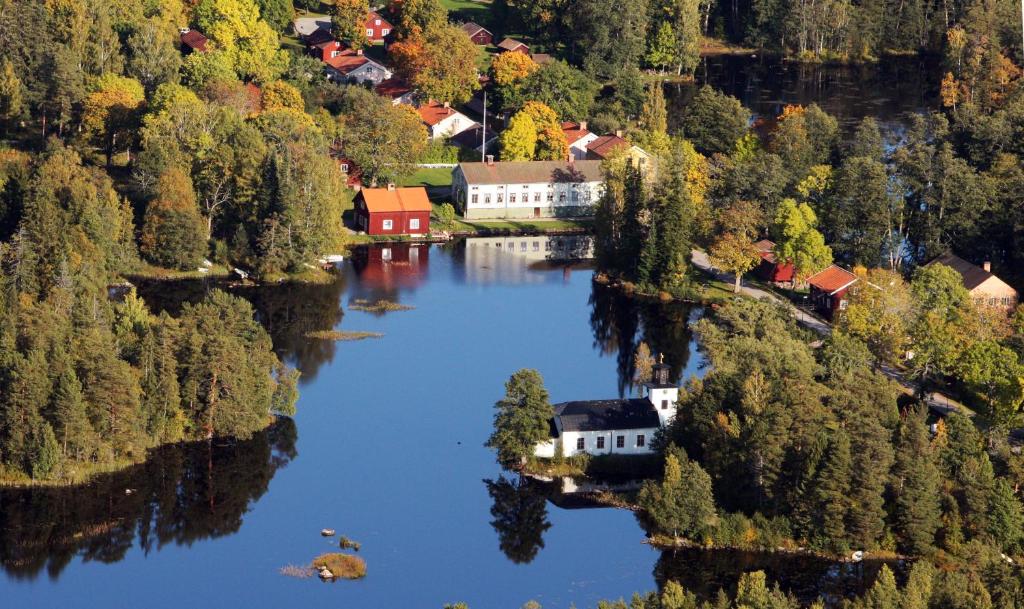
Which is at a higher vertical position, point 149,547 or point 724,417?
point 724,417

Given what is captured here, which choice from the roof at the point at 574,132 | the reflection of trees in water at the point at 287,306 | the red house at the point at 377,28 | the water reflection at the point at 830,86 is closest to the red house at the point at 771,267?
the reflection of trees in water at the point at 287,306

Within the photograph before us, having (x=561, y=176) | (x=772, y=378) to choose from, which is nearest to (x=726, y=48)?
(x=561, y=176)

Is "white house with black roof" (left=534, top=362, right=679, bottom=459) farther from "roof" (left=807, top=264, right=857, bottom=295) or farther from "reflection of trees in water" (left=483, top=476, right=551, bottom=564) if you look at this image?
"roof" (left=807, top=264, right=857, bottom=295)

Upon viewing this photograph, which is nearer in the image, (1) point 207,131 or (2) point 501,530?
(2) point 501,530

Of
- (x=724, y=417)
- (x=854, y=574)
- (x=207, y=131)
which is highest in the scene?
(x=207, y=131)

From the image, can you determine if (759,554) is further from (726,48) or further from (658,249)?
(726,48)

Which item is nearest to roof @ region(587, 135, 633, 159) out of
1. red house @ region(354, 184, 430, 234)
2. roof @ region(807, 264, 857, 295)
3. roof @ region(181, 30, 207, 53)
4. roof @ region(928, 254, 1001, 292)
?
red house @ region(354, 184, 430, 234)
